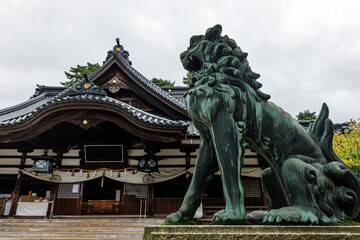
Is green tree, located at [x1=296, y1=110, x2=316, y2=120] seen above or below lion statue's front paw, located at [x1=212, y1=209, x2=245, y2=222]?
above

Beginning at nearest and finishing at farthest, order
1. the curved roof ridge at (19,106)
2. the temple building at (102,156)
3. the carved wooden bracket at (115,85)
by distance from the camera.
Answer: the temple building at (102,156) → the carved wooden bracket at (115,85) → the curved roof ridge at (19,106)

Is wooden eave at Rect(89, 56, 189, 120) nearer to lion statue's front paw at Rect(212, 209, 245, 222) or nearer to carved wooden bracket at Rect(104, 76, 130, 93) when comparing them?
carved wooden bracket at Rect(104, 76, 130, 93)

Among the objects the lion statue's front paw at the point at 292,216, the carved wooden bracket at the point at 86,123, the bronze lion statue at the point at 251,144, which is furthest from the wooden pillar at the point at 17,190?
the lion statue's front paw at the point at 292,216

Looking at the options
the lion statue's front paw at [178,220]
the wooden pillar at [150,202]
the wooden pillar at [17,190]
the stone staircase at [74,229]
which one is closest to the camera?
the lion statue's front paw at [178,220]

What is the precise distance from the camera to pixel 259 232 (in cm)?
152

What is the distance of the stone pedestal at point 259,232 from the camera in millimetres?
1505

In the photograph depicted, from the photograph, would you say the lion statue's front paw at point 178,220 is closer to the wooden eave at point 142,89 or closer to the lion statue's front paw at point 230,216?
the lion statue's front paw at point 230,216

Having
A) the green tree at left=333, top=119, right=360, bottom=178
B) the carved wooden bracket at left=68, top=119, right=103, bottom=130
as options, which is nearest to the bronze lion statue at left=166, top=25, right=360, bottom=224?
the green tree at left=333, top=119, right=360, bottom=178

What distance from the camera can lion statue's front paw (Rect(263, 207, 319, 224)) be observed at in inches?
63.4

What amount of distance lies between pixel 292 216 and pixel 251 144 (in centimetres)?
70

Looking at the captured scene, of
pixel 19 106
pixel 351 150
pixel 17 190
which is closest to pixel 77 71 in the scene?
pixel 19 106

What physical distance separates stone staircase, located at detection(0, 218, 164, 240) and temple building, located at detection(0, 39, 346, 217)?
143cm

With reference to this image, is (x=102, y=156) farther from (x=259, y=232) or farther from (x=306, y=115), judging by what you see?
(x=306, y=115)

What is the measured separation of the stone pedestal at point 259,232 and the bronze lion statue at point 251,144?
9 centimetres
